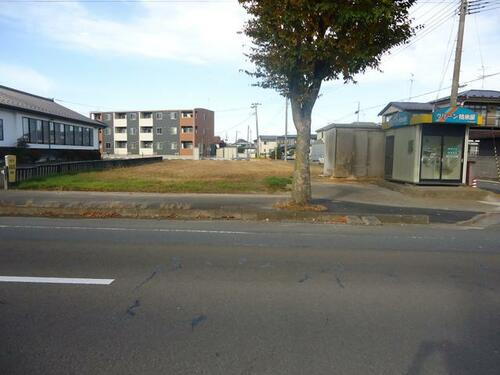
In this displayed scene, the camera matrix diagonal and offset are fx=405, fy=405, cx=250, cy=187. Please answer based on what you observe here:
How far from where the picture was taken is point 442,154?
17.2 meters

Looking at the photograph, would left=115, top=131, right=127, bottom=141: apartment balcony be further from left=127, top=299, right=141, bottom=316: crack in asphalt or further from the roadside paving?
left=127, top=299, right=141, bottom=316: crack in asphalt

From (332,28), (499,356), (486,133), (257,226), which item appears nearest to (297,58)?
(332,28)

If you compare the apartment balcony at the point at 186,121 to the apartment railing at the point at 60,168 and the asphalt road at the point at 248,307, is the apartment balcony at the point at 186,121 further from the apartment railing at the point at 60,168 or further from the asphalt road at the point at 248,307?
the asphalt road at the point at 248,307

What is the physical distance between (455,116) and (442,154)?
5.62 ft

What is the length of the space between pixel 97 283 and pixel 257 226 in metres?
5.37

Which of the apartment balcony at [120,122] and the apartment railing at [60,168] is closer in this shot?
the apartment railing at [60,168]

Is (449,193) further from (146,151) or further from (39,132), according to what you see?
(146,151)

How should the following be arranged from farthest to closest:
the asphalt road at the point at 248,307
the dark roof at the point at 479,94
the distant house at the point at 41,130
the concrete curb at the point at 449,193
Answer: the dark roof at the point at 479,94, the distant house at the point at 41,130, the concrete curb at the point at 449,193, the asphalt road at the point at 248,307

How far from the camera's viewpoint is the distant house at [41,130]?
88.7ft

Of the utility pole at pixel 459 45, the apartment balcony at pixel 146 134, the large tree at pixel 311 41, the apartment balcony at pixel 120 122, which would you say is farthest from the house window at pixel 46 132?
the apartment balcony at pixel 120 122

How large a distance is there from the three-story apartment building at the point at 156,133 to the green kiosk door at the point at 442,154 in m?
63.1

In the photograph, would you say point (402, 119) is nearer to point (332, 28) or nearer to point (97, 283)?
point (332, 28)

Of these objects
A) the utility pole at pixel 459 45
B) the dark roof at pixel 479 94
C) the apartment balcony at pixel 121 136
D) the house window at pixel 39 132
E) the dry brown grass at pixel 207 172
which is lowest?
the dry brown grass at pixel 207 172

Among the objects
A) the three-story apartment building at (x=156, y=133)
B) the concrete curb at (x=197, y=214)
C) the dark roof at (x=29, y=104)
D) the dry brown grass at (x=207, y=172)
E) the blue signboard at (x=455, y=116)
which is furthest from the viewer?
the three-story apartment building at (x=156, y=133)
